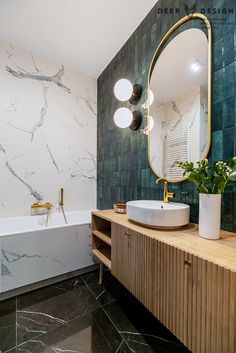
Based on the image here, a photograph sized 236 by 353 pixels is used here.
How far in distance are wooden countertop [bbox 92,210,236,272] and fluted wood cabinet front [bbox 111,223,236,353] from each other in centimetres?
2

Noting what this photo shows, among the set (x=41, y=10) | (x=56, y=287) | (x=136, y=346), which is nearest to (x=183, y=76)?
(x=41, y=10)

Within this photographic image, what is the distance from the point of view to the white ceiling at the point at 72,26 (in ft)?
5.14

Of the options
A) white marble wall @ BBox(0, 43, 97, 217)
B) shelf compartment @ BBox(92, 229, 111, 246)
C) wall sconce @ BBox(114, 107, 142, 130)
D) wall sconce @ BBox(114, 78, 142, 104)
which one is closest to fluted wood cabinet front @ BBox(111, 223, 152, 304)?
shelf compartment @ BBox(92, 229, 111, 246)

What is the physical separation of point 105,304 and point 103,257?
1.23 feet

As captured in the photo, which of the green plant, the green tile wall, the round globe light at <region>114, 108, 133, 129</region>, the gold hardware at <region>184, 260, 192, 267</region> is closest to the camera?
the gold hardware at <region>184, 260, 192, 267</region>

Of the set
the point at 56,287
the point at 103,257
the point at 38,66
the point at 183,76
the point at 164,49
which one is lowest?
the point at 56,287

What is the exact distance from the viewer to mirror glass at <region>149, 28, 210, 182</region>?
115 centimetres

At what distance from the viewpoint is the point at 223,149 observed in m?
1.03

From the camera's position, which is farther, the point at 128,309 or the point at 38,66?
the point at 38,66

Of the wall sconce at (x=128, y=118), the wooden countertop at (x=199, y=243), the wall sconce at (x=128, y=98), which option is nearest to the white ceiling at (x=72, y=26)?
the wall sconce at (x=128, y=98)

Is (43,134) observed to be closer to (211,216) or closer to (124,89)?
(124,89)

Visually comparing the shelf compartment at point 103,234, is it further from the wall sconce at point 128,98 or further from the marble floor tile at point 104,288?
the wall sconce at point 128,98

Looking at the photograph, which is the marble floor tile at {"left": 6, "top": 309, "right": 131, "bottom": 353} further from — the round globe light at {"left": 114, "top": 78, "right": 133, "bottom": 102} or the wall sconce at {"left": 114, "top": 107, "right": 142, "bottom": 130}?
the round globe light at {"left": 114, "top": 78, "right": 133, "bottom": 102}

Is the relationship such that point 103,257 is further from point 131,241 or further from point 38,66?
point 38,66
